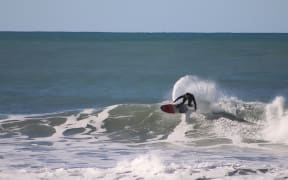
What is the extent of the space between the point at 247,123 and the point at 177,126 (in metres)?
2.59

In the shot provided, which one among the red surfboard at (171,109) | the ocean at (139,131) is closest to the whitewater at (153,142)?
the ocean at (139,131)

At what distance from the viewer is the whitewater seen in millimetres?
13969

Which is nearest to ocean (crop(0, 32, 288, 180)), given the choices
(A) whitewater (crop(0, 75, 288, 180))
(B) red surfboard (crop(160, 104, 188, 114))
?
(A) whitewater (crop(0, 75, 288, 180))

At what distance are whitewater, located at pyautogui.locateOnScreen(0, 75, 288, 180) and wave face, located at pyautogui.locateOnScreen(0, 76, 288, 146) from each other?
32 mm

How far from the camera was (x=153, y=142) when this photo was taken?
1983 centimetres

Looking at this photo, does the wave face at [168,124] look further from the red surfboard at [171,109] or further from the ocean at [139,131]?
the red surfboard at [171,109]

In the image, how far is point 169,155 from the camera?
55.4ft

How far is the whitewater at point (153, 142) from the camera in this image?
14.0 m

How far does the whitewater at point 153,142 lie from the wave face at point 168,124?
32mm

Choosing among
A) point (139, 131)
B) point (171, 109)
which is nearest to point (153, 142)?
point (139, 131)

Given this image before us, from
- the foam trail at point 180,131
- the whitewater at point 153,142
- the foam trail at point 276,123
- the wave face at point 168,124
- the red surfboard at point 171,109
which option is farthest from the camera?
the red surfboard at point 171,109

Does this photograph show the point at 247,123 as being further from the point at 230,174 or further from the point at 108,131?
the point at 230,174

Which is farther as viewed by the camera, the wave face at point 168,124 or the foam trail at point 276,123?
the wave face at point 168,124

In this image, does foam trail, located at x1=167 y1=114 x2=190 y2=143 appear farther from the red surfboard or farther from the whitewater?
the red surfboard
